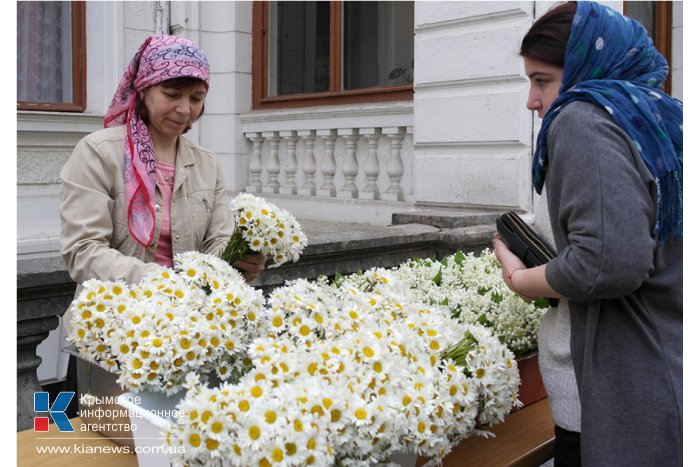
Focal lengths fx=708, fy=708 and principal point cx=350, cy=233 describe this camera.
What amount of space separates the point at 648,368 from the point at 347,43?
18.7 ft

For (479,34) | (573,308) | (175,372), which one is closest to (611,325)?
(573,308)

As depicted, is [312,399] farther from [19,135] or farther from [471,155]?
[19,135]

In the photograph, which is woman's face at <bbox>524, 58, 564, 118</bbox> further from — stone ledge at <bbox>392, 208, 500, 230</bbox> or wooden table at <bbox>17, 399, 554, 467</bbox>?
stone ledge at <bbox>392, 208, 500, 230</bbox>

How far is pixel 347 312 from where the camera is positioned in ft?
4.73

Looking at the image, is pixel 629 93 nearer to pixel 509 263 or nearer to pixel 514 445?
pixel 509 263

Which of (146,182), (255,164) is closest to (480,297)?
(146,182)

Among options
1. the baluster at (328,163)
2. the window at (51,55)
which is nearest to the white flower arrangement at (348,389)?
the baluster at (328,163)

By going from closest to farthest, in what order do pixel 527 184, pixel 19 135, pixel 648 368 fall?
pixel 648 368
pixel 527 184
pixel 19 135

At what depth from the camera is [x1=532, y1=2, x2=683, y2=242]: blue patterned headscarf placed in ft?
4.67

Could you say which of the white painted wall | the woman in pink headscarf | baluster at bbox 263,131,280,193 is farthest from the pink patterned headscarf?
baluster at bbox 263,131,280,193

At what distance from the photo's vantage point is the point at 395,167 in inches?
232

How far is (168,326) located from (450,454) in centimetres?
72

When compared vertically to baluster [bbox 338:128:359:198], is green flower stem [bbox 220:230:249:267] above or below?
below

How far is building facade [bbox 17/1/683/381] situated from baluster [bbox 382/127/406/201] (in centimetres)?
1
